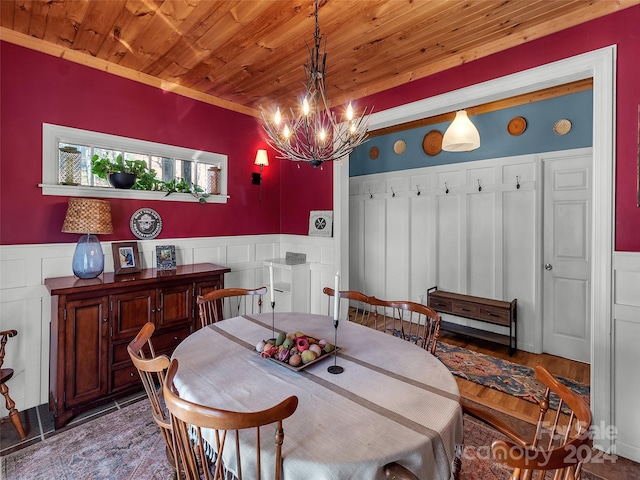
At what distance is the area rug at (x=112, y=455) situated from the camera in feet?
5.82

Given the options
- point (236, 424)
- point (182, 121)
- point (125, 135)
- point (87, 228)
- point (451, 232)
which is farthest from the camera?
point (451, 232)

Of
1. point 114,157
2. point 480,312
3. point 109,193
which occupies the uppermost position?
point 114,157

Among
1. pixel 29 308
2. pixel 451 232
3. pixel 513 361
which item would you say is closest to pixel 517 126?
pixel 451 232

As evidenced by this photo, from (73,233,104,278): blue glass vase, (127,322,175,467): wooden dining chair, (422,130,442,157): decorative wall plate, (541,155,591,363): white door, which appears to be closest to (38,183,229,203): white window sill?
(73,233,104,278): blue glass vase

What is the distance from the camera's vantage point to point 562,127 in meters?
3.23

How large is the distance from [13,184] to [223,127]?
1852 millimetres

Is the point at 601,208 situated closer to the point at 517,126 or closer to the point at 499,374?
the point at 499,374

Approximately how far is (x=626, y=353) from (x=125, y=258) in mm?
3616

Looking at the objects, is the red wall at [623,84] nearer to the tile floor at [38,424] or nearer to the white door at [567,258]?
the white door at [567,258]

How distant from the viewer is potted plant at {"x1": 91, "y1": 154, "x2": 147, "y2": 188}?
2.62 meters

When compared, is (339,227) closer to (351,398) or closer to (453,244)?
(453,244)

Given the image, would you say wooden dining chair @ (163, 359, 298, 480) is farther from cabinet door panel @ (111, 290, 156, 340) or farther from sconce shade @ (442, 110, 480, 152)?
sconce shade @ (442, 110, 480, 152)

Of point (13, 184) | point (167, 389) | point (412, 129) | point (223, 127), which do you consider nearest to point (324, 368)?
point (167, 389)

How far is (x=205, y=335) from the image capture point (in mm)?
1812
